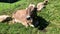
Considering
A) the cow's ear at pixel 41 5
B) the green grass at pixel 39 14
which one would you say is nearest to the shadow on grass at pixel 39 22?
the green grass at pixel 39 14

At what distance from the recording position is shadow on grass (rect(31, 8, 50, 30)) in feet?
44.8

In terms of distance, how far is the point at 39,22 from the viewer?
14172 mm

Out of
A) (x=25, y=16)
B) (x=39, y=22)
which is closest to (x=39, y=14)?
(x=39, y=22)

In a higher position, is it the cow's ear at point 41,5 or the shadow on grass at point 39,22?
the cow's ear at point 41,5

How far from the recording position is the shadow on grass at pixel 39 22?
44.8ft

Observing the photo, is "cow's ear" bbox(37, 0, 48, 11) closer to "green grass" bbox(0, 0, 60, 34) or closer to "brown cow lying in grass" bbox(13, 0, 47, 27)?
"green grass" bbox(0, 0, 60, 34)

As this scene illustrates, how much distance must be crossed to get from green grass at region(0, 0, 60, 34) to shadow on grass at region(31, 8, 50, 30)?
0.26 m

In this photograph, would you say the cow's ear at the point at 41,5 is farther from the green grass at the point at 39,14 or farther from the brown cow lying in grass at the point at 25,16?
the brown cow lying in grass at the point at 25,16

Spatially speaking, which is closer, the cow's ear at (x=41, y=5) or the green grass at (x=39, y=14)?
the green grass at (x=39, y=14)

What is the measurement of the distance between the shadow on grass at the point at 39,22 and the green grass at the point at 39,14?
264 mm

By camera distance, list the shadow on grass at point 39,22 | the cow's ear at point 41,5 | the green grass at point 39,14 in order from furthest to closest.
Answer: the cow's ear at point 41,5, the shadow on grass at point 39,22, the green grass at point 39,14

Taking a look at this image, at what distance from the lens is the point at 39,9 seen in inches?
623

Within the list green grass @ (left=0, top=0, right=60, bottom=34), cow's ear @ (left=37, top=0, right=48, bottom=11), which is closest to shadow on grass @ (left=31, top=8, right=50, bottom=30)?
green grass @ (left=0, top=0, right=60, bottom=34)

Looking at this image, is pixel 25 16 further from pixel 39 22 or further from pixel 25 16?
pixel 39 22
